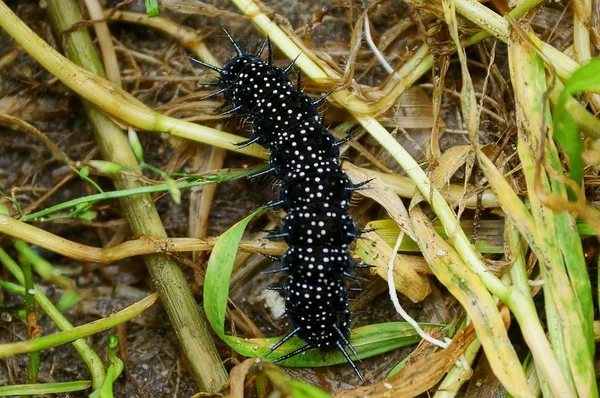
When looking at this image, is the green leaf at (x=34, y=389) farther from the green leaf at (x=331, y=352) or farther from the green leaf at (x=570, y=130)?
the green leaf at (x=570, y=130)

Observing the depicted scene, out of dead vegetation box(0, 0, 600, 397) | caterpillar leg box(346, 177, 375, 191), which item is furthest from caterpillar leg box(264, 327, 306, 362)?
caterpillar leg box(346, 177, 375, 191)

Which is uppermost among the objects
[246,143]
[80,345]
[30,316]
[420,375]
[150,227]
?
[246,143]

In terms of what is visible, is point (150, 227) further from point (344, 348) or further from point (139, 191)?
point (344, 348)

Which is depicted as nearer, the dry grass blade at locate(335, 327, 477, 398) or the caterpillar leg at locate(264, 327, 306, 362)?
the dry grass blade at locate(335, 327, 477, 398)

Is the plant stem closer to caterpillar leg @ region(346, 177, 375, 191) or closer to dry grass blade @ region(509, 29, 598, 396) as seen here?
caterpillar leg @ region(346, 177, 375, 191)

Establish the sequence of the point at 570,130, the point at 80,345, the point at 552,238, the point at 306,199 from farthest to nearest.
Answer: the point at 80,345, the point at 306,199, the point at 552,238, the point at 570,130

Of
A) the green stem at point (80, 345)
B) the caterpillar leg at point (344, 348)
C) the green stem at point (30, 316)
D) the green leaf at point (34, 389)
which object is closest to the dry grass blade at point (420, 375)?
the caterpillar leg at point (344, 348)

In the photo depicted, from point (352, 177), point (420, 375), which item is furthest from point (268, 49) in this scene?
point (420, 375)

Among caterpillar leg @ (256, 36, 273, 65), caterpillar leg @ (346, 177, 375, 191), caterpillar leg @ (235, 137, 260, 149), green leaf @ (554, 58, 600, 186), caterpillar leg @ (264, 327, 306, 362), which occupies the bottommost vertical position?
caterpillar leg @ (264, 327, 306, 362)
